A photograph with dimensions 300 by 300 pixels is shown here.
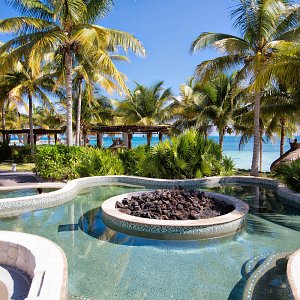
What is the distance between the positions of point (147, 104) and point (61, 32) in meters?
12.9

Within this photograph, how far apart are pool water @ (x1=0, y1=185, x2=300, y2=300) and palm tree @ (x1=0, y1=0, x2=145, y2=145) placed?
23.8 ft

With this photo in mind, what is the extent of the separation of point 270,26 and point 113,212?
1110 centimetres

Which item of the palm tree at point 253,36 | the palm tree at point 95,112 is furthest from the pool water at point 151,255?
the palm tree at point 95,112

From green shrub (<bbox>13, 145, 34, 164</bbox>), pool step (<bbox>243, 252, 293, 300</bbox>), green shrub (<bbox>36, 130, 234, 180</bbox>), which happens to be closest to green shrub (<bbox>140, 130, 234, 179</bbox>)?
green shrub (<bbox>36, 130, 234, 180</bbox>)

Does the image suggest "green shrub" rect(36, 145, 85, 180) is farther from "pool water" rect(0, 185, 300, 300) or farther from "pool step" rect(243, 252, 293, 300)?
"pool step" rect(243, 252, 293, 300)

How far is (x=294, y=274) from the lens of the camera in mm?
3645

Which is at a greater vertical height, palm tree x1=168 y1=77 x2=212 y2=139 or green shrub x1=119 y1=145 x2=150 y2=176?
palm tree x1=168 y1=77 x2=212 y2=139

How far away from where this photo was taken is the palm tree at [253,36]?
12.7m

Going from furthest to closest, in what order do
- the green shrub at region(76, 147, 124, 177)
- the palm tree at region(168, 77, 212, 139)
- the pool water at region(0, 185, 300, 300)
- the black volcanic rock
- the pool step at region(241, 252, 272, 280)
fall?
the palm tree at region(168, 77, 212, 139)
the green shrub at region(76, 147, 124, 177)
the black volcanic rock
the pool step at region(241, 252, 272, 280)
the pool water at region(0, 185, 300, 300)

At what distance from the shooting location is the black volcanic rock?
6609 millimetres

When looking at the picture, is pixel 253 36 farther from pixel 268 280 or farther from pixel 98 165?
pixel 268 280

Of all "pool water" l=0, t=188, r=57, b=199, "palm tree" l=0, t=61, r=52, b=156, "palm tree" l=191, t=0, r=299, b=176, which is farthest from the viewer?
"palm tree" l=0, t=61, r=52, b=156

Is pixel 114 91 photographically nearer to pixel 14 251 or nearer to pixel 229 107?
pixel 229 107

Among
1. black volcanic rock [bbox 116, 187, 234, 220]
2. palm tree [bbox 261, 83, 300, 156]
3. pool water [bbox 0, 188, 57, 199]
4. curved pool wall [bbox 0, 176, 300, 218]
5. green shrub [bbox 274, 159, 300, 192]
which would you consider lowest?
pool water [bbox 0, 188, 57, 199]
